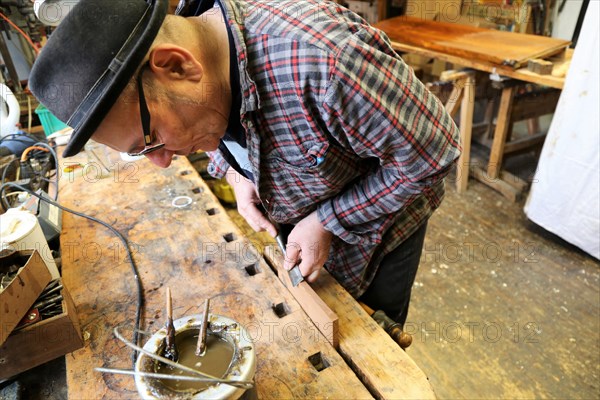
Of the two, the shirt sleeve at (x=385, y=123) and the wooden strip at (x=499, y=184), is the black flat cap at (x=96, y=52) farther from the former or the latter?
the wooden strip at (x=499, y=184)

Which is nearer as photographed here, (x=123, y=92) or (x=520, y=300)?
(x=123, y=92)

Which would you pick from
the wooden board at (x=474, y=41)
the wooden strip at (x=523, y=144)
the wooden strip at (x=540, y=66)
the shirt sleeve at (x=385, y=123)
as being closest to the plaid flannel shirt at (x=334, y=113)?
the shirt sleeve at (x=385, y=123)

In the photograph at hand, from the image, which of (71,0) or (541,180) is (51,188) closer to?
(71,0)

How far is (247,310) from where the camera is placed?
1.04 metres

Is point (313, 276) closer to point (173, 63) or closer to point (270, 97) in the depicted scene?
point (270, 97)

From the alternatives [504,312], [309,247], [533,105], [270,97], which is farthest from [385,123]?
[533,105]

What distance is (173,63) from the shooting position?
759 millimetres

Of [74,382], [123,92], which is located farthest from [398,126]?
[74,382]

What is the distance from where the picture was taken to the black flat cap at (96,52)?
2.24 feet

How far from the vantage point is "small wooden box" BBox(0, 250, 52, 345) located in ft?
2.74

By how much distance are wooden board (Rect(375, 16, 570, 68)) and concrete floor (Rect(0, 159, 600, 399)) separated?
113 cm

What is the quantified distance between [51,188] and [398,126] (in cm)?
152

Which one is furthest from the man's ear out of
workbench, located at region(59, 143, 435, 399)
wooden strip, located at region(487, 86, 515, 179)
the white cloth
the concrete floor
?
wooden strip, located at region(487, 86, 515, 179)

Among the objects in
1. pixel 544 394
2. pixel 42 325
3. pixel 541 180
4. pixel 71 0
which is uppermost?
pixel 71 0
